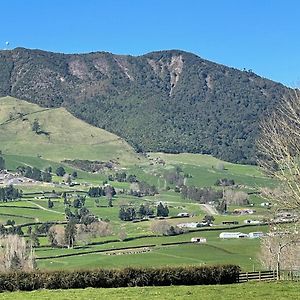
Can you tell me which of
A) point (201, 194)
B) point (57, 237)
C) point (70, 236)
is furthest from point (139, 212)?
point (57, 237)

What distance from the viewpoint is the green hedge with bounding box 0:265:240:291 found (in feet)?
122

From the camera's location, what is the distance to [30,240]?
107 meters

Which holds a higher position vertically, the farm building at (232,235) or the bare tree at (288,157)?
the bare tree at (288,157)

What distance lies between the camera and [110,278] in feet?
124

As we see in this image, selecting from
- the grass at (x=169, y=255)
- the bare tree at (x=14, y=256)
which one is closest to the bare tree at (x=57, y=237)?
the grass at (x=169, y=255)

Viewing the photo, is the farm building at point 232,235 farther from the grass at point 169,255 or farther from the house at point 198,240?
the house at point 198,240

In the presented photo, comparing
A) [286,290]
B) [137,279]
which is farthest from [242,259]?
[286,290]

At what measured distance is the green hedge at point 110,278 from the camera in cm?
3712

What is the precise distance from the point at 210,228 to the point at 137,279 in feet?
274

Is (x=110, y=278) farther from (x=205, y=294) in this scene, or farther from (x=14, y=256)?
(x=14, y=256)

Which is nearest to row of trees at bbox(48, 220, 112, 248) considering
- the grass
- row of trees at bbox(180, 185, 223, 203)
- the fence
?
the grass

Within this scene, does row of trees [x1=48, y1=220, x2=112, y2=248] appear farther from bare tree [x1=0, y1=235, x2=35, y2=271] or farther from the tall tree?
bare tree [x1=0, y1=235, x2=35, y2=271]

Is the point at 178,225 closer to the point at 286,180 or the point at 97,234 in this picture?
the point at 97,234

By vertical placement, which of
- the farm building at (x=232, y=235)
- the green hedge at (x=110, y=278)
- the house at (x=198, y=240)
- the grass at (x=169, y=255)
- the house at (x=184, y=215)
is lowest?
the grass at (x=169, y=255)
